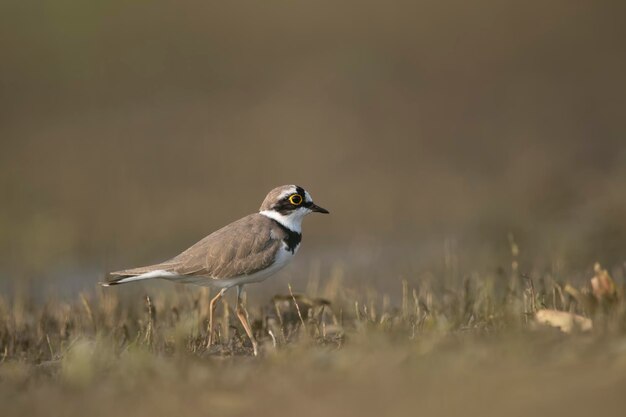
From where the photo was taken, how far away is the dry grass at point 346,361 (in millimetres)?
5500

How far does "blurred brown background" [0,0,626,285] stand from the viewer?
14.6 metres

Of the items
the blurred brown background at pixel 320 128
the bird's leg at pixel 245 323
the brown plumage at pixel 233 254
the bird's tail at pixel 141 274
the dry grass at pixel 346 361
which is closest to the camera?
the dry grass at pixel 346 361

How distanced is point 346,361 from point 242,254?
2.50 m

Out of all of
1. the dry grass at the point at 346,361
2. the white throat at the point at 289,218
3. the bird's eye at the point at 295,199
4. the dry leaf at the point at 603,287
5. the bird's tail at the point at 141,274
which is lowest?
the dry grass at the point at 346,361

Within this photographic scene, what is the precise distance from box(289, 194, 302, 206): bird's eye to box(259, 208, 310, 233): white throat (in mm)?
54

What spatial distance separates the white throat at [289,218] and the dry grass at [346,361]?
0.57 meters

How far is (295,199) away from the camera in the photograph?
9180mm

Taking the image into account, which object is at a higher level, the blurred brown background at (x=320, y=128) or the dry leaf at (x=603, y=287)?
the blurred brown background at (x=320, y=128)

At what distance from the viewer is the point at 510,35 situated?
789 inches

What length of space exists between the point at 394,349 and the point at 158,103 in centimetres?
1308

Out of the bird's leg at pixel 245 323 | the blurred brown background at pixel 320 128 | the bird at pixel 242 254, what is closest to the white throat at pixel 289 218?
the bird at pixel 242 254

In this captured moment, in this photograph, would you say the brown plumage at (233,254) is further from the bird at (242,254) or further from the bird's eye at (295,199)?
the bird's eye at (295,199)

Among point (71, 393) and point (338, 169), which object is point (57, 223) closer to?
point (338, 169)

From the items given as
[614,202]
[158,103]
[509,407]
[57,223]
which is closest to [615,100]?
[614,202]
